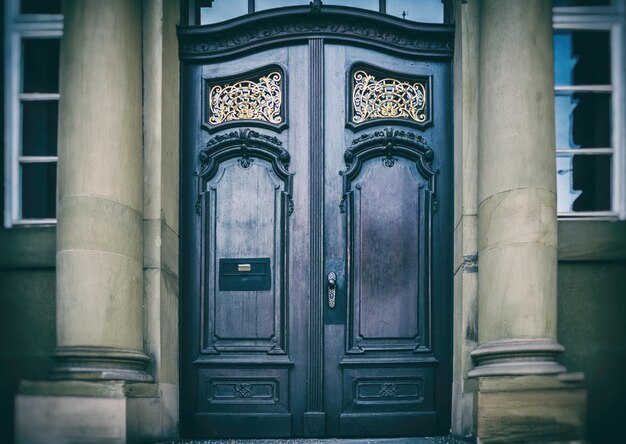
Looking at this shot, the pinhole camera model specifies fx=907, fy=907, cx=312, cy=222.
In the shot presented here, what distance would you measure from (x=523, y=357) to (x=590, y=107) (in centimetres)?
232

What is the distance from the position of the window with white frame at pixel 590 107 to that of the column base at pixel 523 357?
1.35 metres

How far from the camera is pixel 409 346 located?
7.50 metres

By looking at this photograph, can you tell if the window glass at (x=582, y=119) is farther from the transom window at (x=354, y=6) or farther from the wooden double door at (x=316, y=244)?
the transom window at (x=354, y=6)

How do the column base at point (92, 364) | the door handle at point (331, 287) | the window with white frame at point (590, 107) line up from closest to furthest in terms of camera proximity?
the column base at point (92, 364) → the window with white frame at point (590, 107) → the door handle at point (331, 287)

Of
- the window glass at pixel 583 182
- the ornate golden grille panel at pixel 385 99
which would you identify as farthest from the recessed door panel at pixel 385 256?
the window glass at pixel 583 182

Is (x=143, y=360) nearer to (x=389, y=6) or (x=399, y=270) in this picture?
(x=399, y=270)

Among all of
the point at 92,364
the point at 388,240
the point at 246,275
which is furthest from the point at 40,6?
the point at 388,240

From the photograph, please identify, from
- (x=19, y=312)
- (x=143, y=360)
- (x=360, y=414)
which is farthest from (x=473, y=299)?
(x=19, y=312)

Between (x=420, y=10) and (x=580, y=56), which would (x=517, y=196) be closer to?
(x=580, y=56)

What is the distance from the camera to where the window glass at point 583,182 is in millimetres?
7441

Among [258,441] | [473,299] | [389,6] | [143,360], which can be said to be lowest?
[258,441]

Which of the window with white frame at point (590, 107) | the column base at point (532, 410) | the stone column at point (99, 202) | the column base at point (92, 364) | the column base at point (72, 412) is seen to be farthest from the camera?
the window with white frame at point (590, 107)

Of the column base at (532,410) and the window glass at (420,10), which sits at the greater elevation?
the window glass at (420,10)

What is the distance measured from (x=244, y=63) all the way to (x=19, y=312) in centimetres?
280
